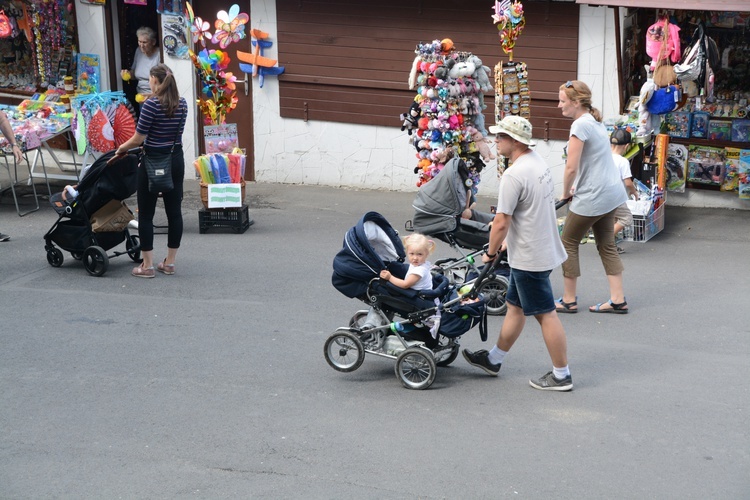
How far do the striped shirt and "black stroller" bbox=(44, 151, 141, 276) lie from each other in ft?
1.57

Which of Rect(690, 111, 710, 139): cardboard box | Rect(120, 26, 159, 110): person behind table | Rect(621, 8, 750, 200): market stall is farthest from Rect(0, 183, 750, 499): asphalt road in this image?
Rect(120, 26, 159, 110): person behind table

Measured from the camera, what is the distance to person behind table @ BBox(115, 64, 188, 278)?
8.54 meters

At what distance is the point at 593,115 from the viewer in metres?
7.72

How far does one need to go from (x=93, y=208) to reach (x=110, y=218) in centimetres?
18

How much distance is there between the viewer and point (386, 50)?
1252cm

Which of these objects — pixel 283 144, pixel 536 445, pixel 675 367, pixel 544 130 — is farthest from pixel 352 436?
pixel 283 144

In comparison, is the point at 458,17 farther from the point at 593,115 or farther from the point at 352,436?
the point at 352,436

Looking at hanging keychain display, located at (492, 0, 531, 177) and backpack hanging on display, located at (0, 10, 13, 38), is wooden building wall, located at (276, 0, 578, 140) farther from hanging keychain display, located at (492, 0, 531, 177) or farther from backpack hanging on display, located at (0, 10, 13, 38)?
backpack hanging on display, located at (0, 10, 13, 38)

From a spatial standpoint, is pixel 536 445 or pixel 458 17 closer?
pixel 536 445

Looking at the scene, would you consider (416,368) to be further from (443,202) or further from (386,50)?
(386,50)

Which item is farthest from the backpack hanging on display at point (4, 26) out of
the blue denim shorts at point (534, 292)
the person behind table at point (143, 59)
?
the blue denim shorts at point (534, 292)

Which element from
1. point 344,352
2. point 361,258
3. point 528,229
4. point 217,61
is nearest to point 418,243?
point 361,258

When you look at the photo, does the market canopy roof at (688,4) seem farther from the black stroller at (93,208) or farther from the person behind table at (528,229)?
the black stroller at (93,208)

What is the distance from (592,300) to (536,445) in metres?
3.13
